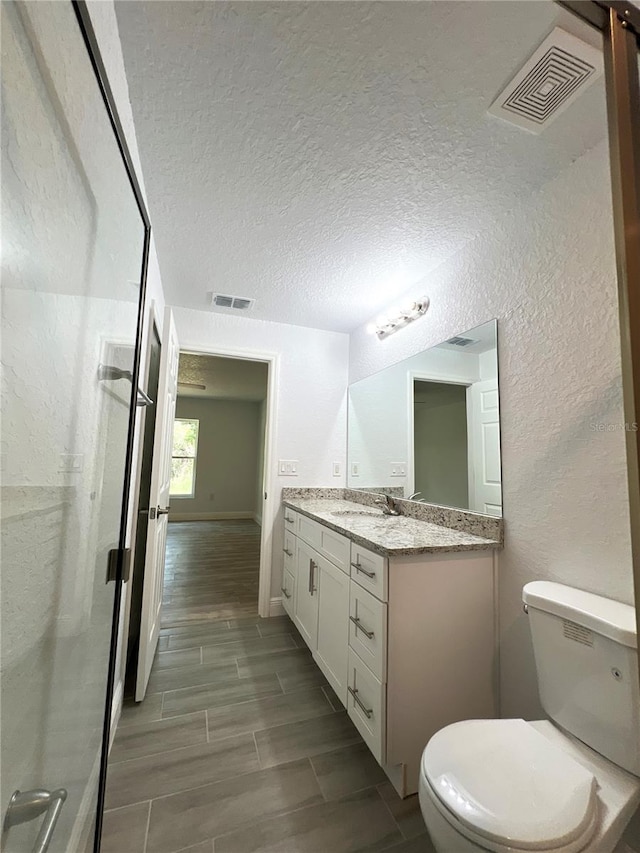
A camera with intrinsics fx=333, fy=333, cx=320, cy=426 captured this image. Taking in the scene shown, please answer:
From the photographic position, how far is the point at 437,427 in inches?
81.7

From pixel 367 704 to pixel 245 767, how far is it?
547 mm

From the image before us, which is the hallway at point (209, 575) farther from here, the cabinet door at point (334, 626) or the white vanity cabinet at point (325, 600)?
the cabinet door at point (334, 626)

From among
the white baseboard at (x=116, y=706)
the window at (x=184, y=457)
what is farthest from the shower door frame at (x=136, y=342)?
the window at (x=184, y=457)

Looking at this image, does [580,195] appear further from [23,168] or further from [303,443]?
[303,443]

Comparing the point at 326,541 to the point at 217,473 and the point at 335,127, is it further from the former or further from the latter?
the point at 217,473

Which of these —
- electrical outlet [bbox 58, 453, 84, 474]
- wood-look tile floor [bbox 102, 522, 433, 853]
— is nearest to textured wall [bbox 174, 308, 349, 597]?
wood-look tile floor [bbox 102, 522, 433, 853]

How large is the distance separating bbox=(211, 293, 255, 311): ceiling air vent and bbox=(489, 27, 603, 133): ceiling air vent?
1.80 metres

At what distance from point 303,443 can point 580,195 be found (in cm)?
225

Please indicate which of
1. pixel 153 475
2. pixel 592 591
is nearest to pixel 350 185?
pixel 153 475

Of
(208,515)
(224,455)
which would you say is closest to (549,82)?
(224,455)

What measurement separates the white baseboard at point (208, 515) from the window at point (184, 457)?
0.37m

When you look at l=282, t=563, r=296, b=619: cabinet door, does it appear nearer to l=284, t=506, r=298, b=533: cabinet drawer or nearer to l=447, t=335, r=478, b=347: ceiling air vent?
l=284, t=506, r=298, b=533: cabinet drawer

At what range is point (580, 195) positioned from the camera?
1.24 metres

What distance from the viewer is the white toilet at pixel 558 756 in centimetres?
73
